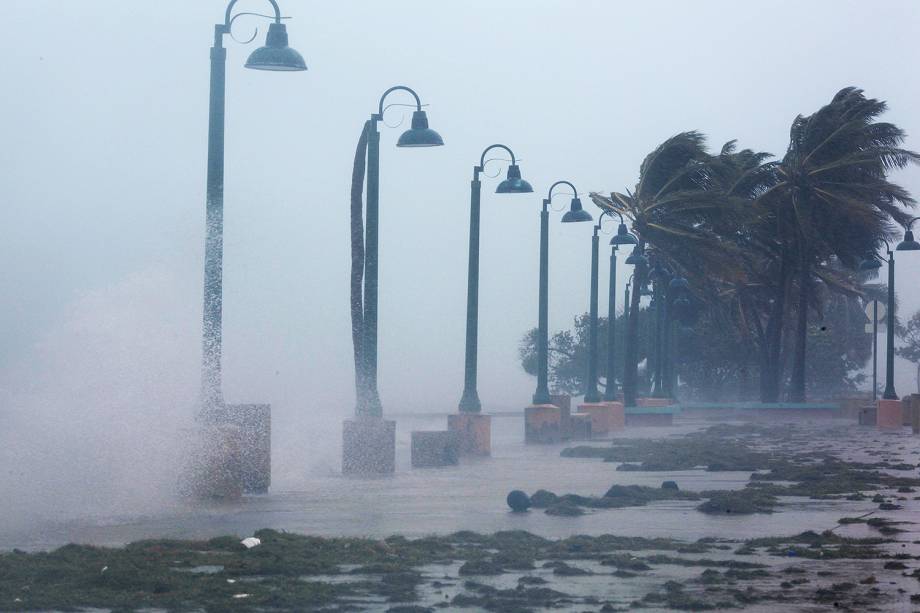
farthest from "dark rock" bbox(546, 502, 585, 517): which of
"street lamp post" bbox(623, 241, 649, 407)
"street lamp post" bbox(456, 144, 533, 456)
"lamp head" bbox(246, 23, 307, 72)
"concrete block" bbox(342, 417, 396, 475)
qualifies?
"street lamp post" bbox(623, 241, 649, 407)

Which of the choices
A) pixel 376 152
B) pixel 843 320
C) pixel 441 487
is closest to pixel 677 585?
pixel 441 487

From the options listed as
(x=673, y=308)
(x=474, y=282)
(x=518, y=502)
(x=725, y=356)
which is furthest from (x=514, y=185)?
(x=725, y=356)

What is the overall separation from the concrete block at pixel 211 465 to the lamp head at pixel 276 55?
13.4 ft

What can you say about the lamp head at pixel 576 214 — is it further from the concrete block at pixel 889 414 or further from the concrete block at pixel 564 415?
the concrete block at pixel 889 414

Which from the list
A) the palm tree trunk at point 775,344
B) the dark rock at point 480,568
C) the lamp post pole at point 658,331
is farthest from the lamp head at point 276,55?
the palm tree trunk at point 775,344

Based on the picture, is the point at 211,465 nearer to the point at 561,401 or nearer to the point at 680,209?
the point at 561,401

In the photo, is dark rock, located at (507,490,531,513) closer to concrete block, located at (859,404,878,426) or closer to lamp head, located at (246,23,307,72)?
lamp head, located at (246,23,307,72)

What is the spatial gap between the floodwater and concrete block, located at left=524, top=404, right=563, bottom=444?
37.1ft

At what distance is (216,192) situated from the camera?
16.2m

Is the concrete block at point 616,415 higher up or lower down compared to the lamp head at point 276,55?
lower down

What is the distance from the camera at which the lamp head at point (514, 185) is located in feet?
91.2

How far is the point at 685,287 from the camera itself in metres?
48.6

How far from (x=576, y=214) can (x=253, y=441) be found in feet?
62.9

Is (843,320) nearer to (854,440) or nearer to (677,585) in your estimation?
(854,440)
